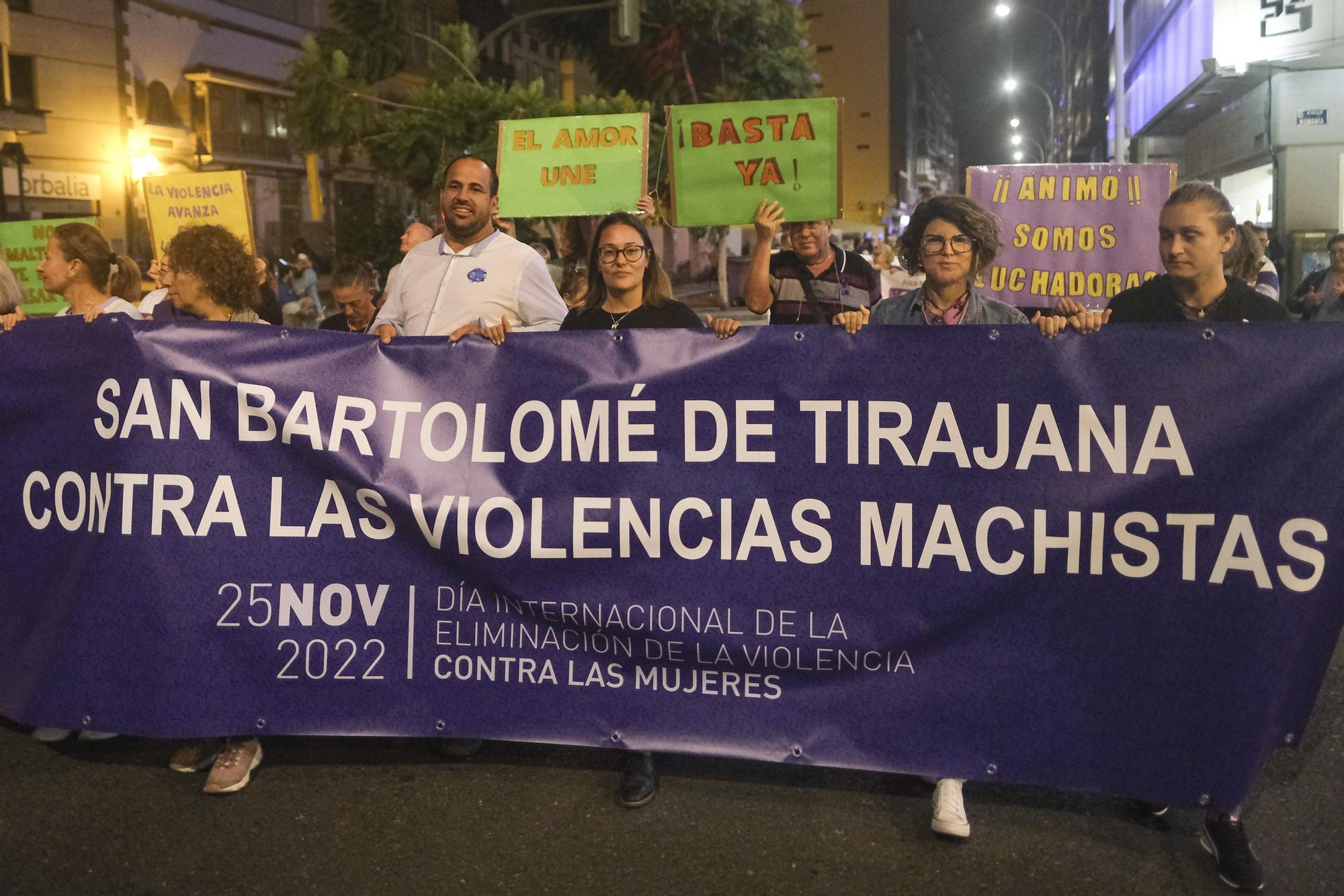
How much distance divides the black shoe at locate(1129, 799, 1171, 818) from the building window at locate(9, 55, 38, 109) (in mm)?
28799

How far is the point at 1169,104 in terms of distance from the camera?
861 inches

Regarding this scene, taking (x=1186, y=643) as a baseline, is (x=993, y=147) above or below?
above

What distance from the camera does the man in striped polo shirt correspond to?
5539 millimetres

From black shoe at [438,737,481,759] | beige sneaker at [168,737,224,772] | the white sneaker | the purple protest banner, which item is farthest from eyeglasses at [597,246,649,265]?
the purple protest banner

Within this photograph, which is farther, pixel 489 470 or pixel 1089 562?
pixel 489 470

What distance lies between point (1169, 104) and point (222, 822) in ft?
72.2

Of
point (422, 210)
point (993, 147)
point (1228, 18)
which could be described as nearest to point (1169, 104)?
point (1228, 18)

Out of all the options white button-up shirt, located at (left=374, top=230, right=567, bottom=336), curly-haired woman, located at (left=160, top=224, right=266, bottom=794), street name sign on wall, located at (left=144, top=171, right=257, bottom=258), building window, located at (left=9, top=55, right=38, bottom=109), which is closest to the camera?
curly-haired woman, located at (left=160, top=224, right=266, bottom=794)

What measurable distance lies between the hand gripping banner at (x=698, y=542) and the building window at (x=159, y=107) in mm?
29760

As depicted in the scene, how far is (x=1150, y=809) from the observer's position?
12.3 ft

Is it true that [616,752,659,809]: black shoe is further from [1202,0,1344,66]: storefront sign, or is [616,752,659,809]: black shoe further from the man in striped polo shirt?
[1202,0,1344,66]: storefront sign

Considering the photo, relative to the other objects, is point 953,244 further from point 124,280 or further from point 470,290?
point 124,280

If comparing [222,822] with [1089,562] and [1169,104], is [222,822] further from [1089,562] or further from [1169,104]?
[1169,104]

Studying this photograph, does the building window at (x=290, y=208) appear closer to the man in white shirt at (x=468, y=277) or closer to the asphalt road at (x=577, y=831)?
the man in white shirt at (x=468, y=277)
